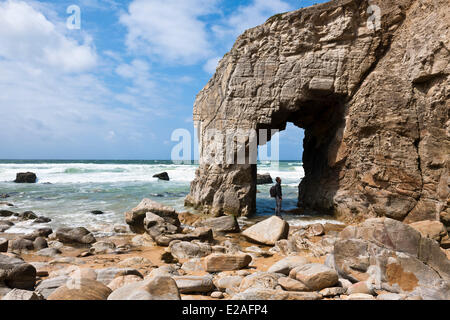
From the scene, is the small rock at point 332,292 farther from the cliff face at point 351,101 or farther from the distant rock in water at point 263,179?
the distant rock in water at point 263,179

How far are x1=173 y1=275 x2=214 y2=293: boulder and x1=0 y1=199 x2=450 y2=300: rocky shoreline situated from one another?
0.05 feet

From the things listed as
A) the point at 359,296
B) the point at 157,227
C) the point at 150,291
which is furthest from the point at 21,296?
the point at 157,227

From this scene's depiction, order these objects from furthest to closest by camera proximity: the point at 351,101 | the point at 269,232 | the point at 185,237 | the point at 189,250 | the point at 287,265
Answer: the point at 351,101 → the point at 269,232 → the point at 185,237 → the point at 189,250 → the point at 287,265

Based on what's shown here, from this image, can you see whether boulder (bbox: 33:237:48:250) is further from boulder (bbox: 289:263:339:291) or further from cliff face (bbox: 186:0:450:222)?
boulder (bbox: 289:263:339:291)

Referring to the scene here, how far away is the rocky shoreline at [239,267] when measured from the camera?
144 inches

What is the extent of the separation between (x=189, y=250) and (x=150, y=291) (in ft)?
11.7

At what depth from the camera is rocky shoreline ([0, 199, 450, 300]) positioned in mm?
3654

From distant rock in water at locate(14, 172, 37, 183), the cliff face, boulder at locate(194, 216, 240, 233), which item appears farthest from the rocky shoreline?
distant rock in water at locate(14, 172, 37, 183)

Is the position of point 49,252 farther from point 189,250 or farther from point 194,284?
point 194,284

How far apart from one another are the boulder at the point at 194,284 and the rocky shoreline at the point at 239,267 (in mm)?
15

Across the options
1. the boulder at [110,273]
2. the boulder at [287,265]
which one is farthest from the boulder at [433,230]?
the boulder at [110,273]

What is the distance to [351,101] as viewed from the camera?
11.3 metres
